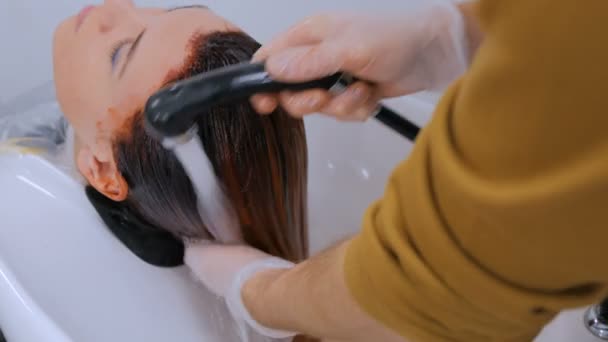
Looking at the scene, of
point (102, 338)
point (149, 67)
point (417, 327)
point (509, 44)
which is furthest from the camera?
point (102, 338)

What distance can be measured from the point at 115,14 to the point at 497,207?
2.05 ft

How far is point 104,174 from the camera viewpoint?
0.79 metres

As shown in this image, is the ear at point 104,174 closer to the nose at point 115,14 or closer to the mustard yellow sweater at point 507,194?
the nose at point 115,14

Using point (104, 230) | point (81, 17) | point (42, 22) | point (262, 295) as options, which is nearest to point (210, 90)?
point (262, 295)

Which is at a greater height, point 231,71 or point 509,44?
point 509,44

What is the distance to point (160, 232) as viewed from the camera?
860 mm

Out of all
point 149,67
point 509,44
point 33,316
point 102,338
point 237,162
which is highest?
point 509,44

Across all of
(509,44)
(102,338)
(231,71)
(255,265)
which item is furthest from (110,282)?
(509,44)

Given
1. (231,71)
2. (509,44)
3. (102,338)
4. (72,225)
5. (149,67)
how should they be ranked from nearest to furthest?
(509,44) < (231,71) < (149,67) < (102,338) < (72,225)

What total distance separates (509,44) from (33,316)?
66 centimetres

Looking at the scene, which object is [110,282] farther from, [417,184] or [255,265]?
[417,184]

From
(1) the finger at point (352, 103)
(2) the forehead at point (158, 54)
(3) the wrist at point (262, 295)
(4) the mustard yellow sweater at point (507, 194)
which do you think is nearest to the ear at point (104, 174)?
(2) the forehead at point (158, 54)

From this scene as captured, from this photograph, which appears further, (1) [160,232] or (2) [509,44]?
(1) [160,232]

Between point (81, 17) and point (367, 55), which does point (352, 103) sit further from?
point (81, 17)
